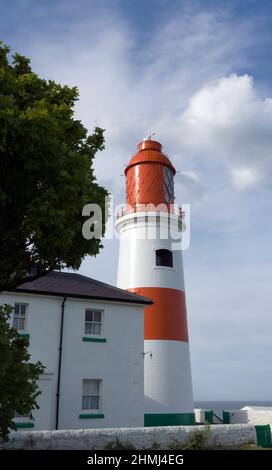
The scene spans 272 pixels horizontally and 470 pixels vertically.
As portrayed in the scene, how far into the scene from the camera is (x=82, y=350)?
59.8 feet

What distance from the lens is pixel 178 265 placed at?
24.0 meters

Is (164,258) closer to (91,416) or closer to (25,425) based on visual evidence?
(91,416)

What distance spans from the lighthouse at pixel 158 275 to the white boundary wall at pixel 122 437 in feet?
18.0

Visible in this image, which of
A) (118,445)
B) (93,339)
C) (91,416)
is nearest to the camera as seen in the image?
(118,445)

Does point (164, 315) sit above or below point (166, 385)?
above

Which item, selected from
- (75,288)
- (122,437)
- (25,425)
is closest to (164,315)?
(75,288)

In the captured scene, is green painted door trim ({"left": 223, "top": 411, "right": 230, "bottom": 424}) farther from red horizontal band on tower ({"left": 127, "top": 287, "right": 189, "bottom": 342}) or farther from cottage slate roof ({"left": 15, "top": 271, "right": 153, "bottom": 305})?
cottage slate roof ({"left": 15, "top": 271, "right": 153, "bottom": 305})

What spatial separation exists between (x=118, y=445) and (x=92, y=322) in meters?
6.37

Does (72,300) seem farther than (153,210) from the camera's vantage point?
No

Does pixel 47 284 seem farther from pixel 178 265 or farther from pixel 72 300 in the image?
pixel 178 265
